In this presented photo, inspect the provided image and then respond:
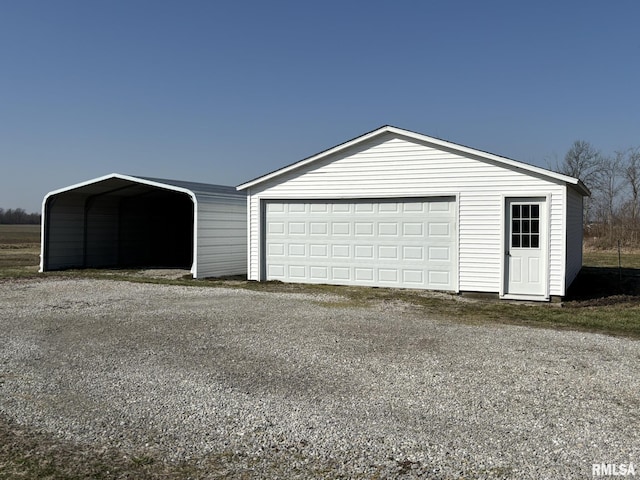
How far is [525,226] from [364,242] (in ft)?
13.0

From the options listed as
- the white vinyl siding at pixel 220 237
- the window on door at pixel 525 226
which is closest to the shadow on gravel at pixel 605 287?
the window on door at pixel 525 226

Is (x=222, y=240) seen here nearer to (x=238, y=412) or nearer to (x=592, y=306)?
(x=592, y=306)

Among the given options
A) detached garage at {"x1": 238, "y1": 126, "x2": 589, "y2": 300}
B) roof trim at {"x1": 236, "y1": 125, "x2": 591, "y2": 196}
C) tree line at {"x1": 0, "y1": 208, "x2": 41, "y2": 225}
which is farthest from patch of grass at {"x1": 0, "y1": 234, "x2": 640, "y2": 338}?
tree line at {"x1": 0, "y1": 208, "x2": 41, "y2": 225}

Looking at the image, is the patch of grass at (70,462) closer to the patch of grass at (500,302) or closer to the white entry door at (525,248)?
the patch of grass at (500,302)

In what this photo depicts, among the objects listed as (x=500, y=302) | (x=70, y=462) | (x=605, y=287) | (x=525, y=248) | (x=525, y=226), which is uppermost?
(x=525, y=226)

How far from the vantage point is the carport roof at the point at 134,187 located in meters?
17.3

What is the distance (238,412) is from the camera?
A: 16.7ft

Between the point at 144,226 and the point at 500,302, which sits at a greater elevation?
the point at 144,226

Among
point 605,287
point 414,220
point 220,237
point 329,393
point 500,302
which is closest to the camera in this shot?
point 329,393

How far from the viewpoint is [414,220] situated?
14242mm

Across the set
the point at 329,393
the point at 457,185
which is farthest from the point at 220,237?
the point at 329,393

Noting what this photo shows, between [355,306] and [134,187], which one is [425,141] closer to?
[355,306]

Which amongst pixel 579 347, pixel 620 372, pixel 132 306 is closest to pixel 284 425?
pixel 620 372

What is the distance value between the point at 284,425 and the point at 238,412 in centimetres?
53
